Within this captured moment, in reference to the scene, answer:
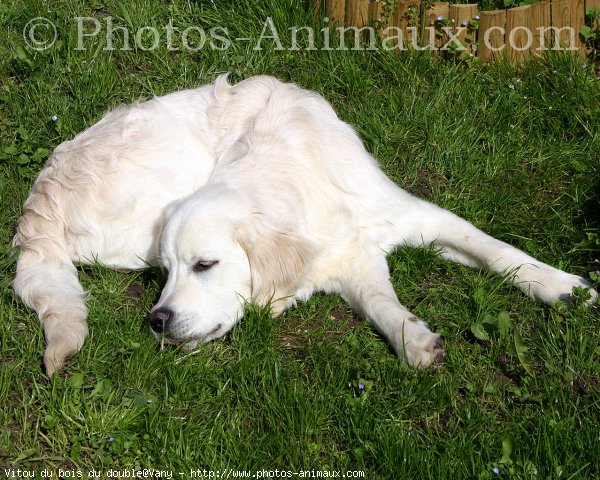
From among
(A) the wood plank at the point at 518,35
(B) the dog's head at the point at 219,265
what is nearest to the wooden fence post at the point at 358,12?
(A) the wood plank at the point at 518,35

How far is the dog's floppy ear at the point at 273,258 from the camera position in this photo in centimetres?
378

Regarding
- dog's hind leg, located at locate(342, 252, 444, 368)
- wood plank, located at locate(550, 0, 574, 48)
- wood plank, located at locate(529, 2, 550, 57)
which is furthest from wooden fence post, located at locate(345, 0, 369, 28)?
dog's hind leg, located at locate(342, 252, 444, 368)

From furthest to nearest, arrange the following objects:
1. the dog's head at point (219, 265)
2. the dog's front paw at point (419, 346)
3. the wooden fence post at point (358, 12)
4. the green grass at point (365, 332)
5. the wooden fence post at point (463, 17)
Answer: the wooden fence post at point (358, 12) < the wooden fence post at point (463, 17) < the dog's head at point (219, 265) < the dog's front paw at point (419, 346) < the green grass at point (365, 332)

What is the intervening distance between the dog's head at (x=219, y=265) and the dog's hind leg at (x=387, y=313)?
35 centimetres

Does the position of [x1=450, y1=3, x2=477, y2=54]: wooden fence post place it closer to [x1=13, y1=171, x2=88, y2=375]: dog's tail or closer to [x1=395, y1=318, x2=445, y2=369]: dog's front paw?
[x1=395, y1=318, x2=445, y2=369]: dog's front paw

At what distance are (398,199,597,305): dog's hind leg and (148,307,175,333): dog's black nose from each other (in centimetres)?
137

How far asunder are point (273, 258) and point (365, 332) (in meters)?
0.59

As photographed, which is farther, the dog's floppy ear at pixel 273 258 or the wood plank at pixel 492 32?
the wood plank at pixel 492 32

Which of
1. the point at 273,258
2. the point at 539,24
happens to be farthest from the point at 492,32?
the point at 273,258

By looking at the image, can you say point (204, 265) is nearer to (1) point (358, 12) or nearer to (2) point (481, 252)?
(2) point (481, 252)

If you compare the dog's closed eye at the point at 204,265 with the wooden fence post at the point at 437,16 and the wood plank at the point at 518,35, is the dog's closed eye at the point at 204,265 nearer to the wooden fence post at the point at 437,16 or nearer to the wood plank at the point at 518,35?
the wooden fence post at the point at 437,16

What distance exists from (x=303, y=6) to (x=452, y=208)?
6.53 ft

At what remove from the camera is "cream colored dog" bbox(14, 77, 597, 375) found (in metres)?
3.75

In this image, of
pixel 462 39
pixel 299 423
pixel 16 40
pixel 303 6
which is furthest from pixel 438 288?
pixel 16 40
